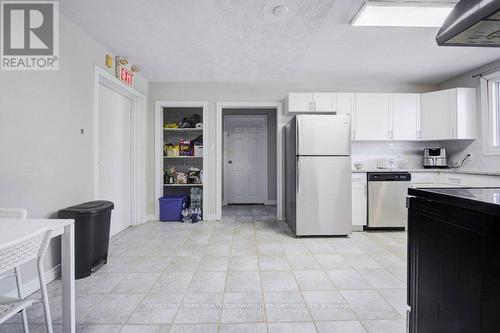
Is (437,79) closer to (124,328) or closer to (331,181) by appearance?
(331,181)

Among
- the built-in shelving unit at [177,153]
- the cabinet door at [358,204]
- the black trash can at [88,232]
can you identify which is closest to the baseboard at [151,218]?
the built-in shelving unit at [177,153]

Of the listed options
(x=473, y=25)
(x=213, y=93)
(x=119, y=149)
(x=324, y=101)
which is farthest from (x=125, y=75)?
(x=473, y=25)

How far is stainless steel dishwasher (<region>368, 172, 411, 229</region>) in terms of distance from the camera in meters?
3.48

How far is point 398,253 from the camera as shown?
2.68m

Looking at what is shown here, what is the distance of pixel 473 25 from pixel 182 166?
14.3 ft

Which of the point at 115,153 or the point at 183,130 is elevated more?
the point at 183,130

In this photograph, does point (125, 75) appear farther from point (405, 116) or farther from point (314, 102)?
point (405, 116)

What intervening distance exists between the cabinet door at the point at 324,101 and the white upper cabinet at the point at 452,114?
1533mm

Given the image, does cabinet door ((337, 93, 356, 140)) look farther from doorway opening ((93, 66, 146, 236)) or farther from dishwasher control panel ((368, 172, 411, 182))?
doorway opening ((93, 66, 146, 236))

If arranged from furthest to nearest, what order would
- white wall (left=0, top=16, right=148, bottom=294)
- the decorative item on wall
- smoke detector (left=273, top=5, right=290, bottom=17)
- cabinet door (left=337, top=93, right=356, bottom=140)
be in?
cabinet door (left=337, top=93, right=356, bottom=140) → the decorative item on wall → smoke detector (left=273, top=5, right=290, bottom=17) → white wall (left=0, top=16, right=148, bottom=294)

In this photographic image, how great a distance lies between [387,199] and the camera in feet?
11.4

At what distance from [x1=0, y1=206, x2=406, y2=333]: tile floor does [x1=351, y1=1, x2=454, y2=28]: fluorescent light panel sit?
2381 millimetres

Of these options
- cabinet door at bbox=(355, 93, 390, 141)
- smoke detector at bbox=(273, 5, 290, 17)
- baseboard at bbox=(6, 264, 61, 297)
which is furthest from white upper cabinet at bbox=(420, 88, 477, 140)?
baseboard at bbox=(6, 264, 61, 297)

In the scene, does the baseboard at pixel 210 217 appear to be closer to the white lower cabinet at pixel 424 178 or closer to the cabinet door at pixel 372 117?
the cabinet door at pixel 372 117
